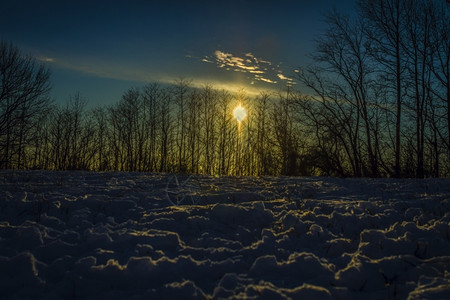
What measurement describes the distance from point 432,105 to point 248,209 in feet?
41.1

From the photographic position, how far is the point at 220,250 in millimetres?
2492

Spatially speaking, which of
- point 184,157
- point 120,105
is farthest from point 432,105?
point 120,105

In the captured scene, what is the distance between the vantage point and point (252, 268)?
7.00 ft

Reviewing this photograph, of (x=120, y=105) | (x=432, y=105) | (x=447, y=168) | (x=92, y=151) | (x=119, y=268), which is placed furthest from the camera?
(x=120, y=105)

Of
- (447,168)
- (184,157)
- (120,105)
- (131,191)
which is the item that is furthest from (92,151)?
(447,168)

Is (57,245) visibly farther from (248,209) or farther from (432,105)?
(432,105)

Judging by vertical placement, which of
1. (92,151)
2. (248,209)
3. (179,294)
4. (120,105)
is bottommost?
(179,294)

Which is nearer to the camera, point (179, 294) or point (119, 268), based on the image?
point (179, 294)

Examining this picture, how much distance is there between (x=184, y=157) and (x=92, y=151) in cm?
907

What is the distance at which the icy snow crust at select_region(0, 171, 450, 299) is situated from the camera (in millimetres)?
1857

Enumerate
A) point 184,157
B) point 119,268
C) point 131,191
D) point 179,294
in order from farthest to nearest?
point 184,157 < point 131,191 < point 119,268 < point 179,294

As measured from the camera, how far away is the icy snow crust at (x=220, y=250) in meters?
1.86

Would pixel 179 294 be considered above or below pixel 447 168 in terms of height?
below

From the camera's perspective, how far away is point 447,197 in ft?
14.2
